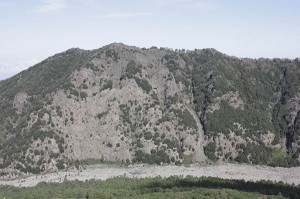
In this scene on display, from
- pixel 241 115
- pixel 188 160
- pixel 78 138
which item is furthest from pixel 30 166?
pixel 241 115

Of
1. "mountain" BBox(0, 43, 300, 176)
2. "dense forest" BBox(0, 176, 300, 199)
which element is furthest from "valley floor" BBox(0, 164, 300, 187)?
"dense forest" BBox(0, 176, 300, 199)

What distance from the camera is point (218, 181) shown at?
139625 mm

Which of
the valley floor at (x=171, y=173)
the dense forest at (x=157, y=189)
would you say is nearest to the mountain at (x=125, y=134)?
the valley floor at (x=171, y=173)

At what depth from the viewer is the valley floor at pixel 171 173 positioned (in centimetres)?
15588

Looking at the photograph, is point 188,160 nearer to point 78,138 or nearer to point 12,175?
point 78,138

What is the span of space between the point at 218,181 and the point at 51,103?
86951 millimetres

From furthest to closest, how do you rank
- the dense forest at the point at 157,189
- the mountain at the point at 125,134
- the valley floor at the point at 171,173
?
the mountain at the point at 125,134 → the valley floor at the point at 171,173 → the dense forest at the point at 157,189

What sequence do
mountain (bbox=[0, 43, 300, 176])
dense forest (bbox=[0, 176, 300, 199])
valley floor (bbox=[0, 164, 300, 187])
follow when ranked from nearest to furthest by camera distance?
dense forest (bbox=[0, 176, 300, 199])
valley floor (bbox=[0, 164, 300, 187])
mountain (bbox=[0, 43, 300, 176])

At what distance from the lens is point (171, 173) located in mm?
161750

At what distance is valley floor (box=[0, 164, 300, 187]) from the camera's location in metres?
156

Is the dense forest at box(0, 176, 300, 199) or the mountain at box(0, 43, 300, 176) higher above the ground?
the mountain at box(0, 43, 300, 176)

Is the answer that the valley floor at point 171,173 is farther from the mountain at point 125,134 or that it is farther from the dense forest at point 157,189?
the dense forest at point 157,189

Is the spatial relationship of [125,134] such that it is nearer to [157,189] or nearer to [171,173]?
[171,173]

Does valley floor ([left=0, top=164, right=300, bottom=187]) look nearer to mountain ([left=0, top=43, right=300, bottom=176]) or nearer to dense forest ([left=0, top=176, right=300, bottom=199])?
mountain ([left=0, top=43, right=300, bottom=176])
